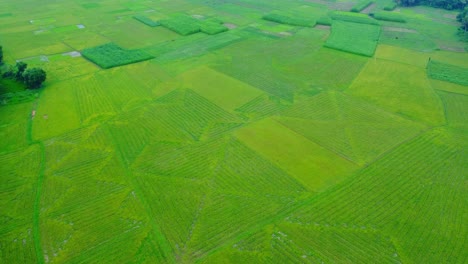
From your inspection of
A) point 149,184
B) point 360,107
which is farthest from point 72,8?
point 360,107

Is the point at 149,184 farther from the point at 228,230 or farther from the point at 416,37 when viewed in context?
the point at 416,37

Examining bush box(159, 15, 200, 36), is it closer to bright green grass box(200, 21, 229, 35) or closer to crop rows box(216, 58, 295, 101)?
bright green grass box(200, 21, 229, 35)

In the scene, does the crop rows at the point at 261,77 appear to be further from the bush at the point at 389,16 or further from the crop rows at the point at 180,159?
the bush at the point at 389,16

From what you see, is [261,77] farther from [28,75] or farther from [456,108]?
[28,75]

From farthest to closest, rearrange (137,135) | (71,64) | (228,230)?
(71,64)
(137,135)
(228,230)

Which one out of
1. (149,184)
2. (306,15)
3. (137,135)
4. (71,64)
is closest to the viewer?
(149,184)

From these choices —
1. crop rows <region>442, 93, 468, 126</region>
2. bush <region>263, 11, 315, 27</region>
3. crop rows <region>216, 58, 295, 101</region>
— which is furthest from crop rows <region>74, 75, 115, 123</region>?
bush <region>263, 11, 315, 27</region>

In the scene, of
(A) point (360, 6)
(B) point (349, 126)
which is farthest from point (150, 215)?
(A) point (360, 6)

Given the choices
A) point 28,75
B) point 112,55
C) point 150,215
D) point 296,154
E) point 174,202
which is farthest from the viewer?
point 112,55
